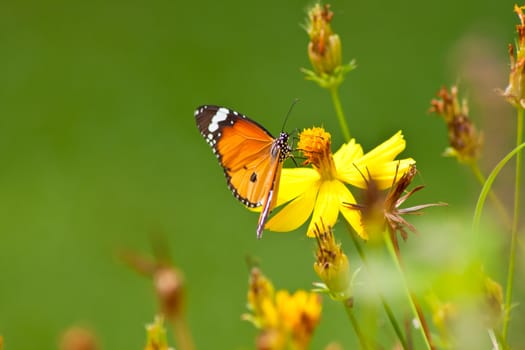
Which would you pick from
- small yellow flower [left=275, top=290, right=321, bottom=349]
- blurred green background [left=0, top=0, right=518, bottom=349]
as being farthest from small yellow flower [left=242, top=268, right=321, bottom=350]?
blurred green background [left=0, top=0, right=518, bottom=349]

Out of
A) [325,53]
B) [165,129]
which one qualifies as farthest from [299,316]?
[165,129]

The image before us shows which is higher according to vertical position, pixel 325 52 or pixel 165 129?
pixel 325 52

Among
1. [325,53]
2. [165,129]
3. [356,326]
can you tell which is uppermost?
[325,53]

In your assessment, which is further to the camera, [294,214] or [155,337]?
[294,214]

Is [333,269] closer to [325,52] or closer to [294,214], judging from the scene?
[294,214]

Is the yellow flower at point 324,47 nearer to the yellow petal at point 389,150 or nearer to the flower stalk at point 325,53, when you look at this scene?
the flower stalk at point 325,53

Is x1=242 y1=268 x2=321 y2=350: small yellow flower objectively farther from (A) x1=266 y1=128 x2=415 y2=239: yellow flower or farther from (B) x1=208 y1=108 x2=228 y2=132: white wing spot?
(B) x1=208 y1=108 x2=228 y2=132: white wing spot

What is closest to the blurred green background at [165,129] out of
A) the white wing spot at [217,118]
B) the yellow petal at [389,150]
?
the white wing spot at [217,118]
